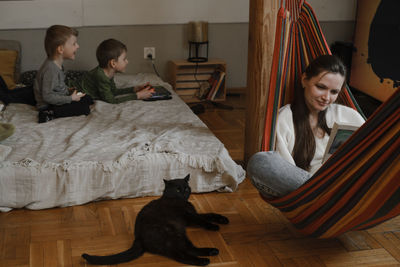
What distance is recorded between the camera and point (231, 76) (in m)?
4.31

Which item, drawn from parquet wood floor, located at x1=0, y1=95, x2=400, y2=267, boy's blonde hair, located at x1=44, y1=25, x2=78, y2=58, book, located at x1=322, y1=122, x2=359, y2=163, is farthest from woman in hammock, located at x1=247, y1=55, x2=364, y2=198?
boy's blonde hair, located at x1=44, y1=25, x2=78, y2=58

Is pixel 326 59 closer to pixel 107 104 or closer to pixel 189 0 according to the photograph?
pixel 107 104

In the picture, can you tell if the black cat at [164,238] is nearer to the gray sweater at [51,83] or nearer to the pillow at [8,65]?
the gray sweater at [51,83]

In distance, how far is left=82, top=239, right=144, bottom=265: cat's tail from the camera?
5.82 ft

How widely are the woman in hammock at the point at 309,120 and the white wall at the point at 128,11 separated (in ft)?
7.03

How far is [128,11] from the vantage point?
12.9ft

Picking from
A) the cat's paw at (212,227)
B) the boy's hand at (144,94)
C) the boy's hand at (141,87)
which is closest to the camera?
the cat's paw at (212,227)

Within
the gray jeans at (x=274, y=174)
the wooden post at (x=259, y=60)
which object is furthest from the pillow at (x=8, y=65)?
the gray jeans at (x=274, y=174)

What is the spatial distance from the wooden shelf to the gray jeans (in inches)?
88.4

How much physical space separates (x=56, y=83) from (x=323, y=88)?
1.67 metres

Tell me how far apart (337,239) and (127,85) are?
6.97 feet

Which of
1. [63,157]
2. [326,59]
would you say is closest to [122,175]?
[63,157]

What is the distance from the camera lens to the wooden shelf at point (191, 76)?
4.04 metres

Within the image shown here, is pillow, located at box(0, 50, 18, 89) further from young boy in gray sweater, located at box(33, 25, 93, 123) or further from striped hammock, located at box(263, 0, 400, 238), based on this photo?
striped hammock, located at box(263, 0, 400, 238)
